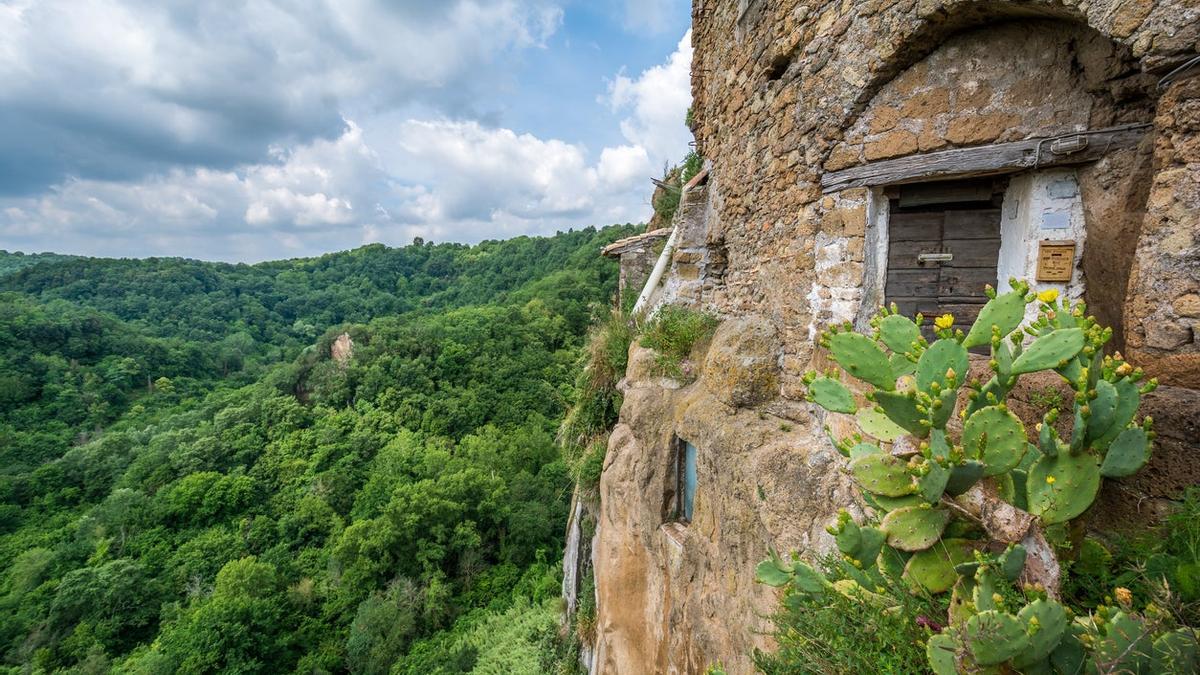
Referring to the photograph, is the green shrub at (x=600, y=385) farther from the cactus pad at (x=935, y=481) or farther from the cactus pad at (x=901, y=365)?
the cactus pad at (x=935, y=481)

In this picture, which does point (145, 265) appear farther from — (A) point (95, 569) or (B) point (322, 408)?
(A) point (95, 569)

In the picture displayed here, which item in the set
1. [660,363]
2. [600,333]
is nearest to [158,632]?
[600,333]

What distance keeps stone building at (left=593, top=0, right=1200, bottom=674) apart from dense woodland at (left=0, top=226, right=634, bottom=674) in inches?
179

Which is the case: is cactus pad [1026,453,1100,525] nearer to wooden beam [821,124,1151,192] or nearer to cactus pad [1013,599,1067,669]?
cactus pad [1013,599,1067,669]

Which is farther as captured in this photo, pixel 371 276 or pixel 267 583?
pixel 371 276

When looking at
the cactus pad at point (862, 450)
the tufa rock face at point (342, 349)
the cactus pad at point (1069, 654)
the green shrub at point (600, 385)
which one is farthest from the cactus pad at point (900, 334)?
the tufa rock face at point (342, 349)

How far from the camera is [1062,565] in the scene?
154cm

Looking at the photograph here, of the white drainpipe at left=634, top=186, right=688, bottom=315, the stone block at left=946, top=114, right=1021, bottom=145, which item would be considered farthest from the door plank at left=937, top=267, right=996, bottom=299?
the white drainpipe at left=634, top=186, right=688, bottom=315

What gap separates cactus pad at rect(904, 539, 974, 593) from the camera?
1.58 m

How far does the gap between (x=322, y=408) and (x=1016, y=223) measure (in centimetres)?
3336

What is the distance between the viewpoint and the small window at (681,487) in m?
4.58

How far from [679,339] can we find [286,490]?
28076 millimetres

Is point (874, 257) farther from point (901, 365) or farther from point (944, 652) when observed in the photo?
point (944, 652)

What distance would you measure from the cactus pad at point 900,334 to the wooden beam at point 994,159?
149 centimetres
